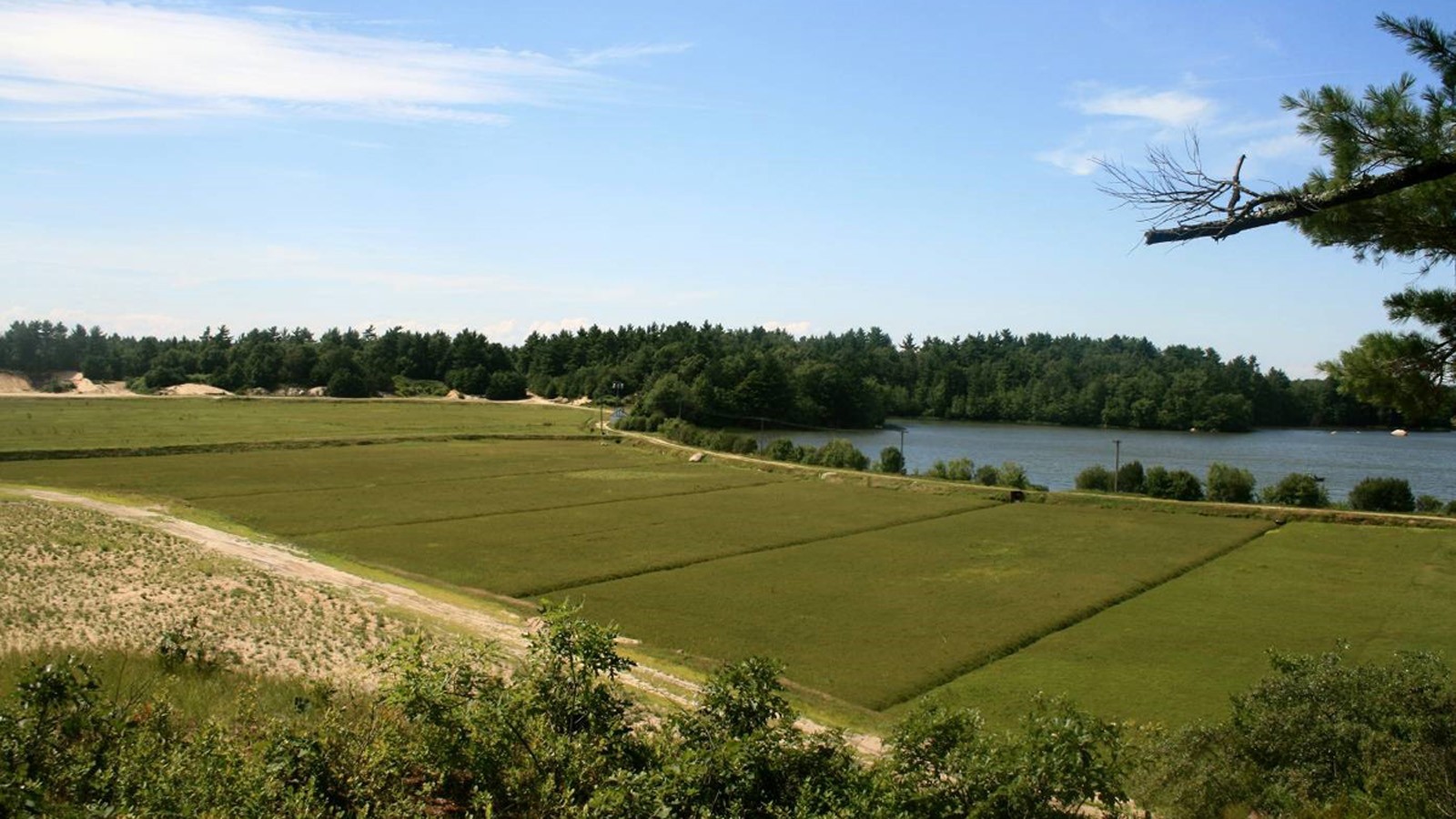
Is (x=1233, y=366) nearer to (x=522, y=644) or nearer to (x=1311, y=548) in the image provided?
(x=1311, y=548)

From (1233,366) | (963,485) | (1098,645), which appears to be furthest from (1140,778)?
(1233,366)

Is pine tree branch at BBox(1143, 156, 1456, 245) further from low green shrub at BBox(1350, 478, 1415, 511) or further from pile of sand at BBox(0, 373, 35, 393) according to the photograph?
pile of sand at BBox(0, 373, 35, 393)

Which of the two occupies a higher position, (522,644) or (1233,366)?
(1233,366)

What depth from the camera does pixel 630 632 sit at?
22.9 m

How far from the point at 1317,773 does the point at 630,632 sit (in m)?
15.3

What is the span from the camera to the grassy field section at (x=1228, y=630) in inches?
748

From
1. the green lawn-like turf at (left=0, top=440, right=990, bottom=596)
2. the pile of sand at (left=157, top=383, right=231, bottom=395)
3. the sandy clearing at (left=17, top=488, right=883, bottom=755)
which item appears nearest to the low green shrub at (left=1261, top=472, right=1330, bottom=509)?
the green lawn-like turf at (left=0, top=440, right=990, bottom=596)

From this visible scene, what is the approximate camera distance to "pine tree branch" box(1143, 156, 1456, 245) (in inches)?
272

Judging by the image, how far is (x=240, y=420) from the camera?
8112 cm

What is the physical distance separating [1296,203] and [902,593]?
73.2ft

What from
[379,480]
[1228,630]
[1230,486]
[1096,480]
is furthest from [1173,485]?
[379,480]

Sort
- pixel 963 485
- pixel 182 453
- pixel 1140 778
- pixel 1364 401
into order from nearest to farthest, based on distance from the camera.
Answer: pixel 1364 401 < pixel 1140 778 < pixel 963 485 < pixel 182 453

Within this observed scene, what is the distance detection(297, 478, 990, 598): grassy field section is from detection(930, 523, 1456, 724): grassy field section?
13.1m

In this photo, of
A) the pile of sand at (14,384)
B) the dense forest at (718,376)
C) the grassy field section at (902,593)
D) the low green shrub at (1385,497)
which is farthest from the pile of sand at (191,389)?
the low green shrub at (1385,497)
